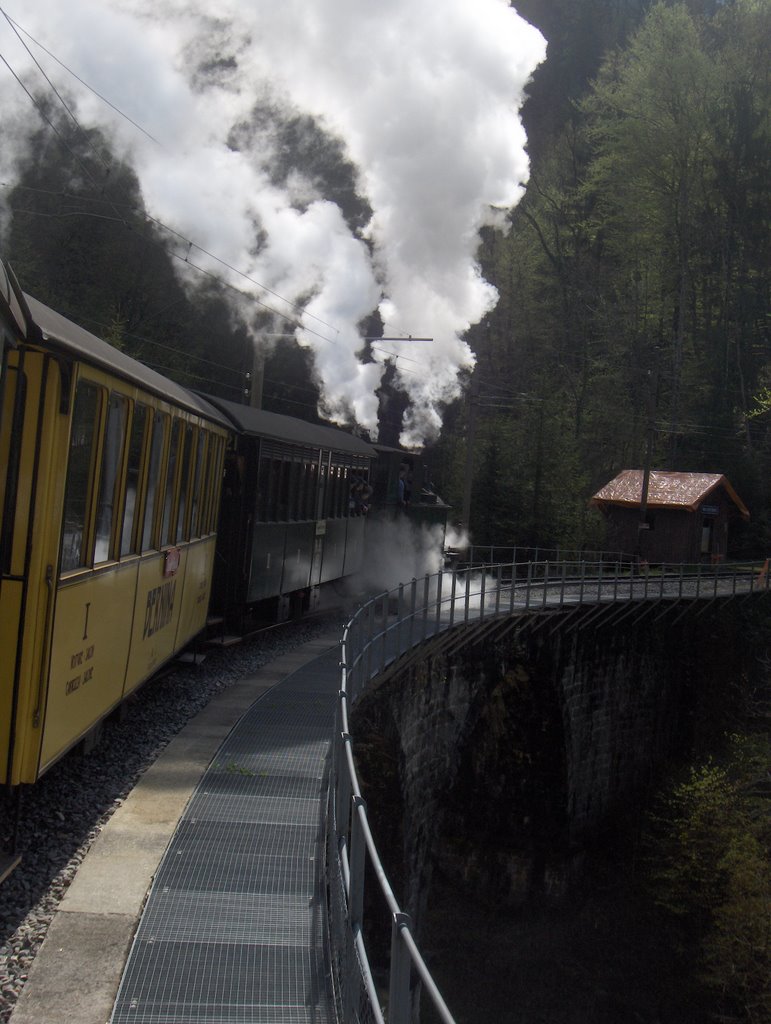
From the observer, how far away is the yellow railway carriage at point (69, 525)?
507 centimetres

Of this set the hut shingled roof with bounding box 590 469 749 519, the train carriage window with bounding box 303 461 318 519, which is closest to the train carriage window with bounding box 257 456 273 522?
the train carriage window with bounding box 303 461 318 519

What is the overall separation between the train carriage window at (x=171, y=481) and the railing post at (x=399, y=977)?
19.0ft

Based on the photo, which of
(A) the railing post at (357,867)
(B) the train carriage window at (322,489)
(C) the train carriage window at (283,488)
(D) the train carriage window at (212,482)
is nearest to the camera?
(A) the railing post at (357,867)

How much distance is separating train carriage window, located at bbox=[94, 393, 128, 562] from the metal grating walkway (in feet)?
5.65

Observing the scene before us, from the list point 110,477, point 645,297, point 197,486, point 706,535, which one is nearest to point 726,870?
point 197,486

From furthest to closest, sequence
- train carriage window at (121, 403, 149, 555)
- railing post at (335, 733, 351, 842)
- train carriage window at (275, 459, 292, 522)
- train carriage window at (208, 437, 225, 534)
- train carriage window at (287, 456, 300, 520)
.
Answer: train carriage window at (287, 456, 300, 520), train carriage window at (275, 459, 292, 522), train carriage window at (208, 437, 225, 534), train carriage window at (121, 403, 149, 555), railing post at (335, 733, 351, 842)

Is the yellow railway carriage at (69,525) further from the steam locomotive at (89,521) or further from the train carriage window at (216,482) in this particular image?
the train carriage window at (216,482)

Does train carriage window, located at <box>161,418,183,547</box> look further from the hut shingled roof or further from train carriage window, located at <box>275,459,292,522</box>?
the hut shingled roof

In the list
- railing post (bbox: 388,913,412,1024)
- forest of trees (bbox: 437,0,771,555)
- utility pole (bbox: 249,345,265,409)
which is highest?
forest of trees (bbox: 437,0,771,555)

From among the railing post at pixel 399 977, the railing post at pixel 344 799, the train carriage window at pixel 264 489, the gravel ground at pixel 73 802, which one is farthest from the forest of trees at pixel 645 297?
the railing post at pixel 399 977

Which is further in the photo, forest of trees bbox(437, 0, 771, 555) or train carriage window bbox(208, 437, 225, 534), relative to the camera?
forest of trees bbox(437, 0, 771, 555)

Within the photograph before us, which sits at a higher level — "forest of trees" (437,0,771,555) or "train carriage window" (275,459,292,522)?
"forest of trees" (437,0,771,555)

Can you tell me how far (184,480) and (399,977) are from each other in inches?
267

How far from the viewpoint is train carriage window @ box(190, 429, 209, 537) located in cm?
985
